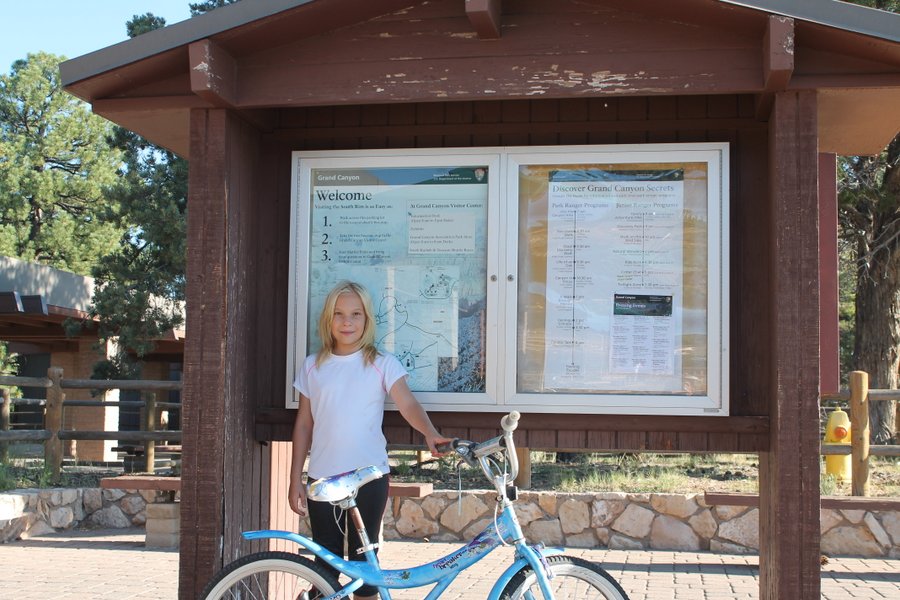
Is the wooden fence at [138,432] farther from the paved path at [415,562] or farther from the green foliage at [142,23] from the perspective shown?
the green foliage at [142,23]

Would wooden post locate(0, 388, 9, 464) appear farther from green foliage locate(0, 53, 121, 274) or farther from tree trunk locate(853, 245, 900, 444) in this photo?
green foliage locate(0, 53, 121, 274)

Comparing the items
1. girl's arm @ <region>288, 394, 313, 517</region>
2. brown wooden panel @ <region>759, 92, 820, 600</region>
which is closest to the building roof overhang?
brown wooden panel @ <region>759, 92, 820, 600</region>

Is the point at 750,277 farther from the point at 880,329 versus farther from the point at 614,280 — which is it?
the point at 880,329

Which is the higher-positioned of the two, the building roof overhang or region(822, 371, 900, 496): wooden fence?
the building roof overhang

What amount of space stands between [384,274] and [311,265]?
371 mm

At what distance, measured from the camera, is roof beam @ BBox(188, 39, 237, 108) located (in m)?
4.52

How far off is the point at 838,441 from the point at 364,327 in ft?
28.8

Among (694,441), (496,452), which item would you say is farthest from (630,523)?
(496,452)

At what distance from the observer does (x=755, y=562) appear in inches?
344

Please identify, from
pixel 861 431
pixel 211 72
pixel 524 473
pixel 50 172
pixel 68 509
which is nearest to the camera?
pixel 211 72

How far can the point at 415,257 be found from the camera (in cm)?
507

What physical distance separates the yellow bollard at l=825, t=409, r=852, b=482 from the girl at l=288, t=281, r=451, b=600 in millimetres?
7804

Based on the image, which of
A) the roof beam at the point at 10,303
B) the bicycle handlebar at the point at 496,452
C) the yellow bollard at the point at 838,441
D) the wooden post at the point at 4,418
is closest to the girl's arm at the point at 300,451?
the bicycle handlebar at the point at 496,452

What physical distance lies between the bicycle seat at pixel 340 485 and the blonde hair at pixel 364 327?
63cm
